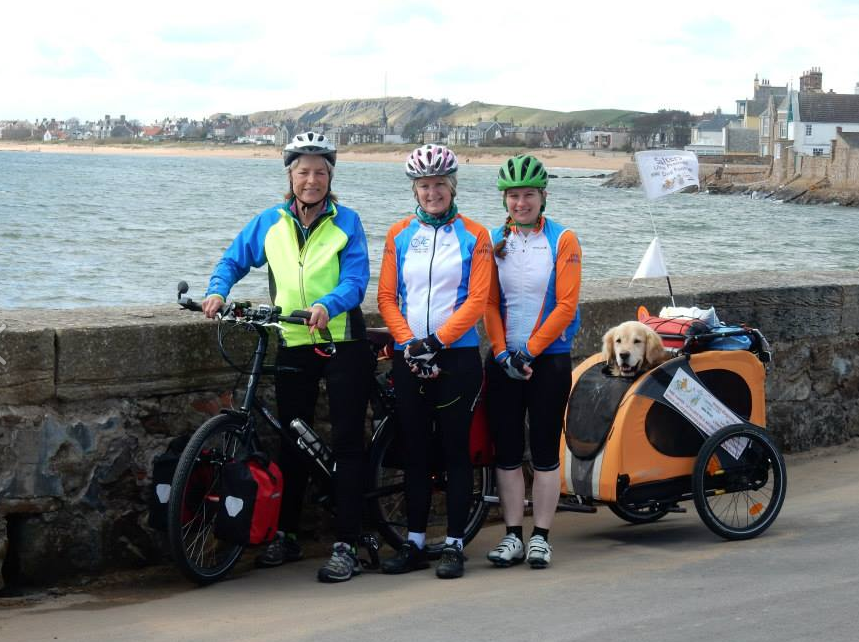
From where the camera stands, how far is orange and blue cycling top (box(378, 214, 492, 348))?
16.6ft

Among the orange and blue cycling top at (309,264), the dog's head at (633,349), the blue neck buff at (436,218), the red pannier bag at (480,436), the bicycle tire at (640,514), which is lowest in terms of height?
the bicycle tire at (640,514)

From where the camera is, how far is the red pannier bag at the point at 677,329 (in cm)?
568

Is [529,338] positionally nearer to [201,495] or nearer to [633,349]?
[633,349]

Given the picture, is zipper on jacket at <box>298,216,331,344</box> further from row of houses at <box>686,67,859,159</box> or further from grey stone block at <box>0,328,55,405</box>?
row of houses at <box>686,67,859,159</box>

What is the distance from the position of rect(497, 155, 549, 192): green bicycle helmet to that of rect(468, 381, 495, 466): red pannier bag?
875 millimetres

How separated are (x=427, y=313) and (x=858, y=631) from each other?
80.4 inches

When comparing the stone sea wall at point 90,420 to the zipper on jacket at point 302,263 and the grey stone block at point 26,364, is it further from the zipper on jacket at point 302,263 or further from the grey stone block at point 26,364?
the zipper on jacket at point 302,263

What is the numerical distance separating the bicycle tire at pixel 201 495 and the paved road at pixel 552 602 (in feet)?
0.39

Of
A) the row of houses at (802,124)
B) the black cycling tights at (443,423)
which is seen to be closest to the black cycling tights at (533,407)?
the black cycling tights at (443,423)

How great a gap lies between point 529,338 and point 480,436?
1.69ft

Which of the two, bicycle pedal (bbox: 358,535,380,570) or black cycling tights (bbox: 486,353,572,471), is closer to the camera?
black cycling tights (bbox: 486,353,572,471)

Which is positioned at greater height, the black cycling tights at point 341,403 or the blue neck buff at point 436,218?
the blue neck buff at point 436,218

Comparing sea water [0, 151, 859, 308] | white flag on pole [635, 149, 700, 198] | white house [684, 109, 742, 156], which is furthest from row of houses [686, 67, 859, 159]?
white flag on pole [635, 149, 700, 198]

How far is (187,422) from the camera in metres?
5.34
